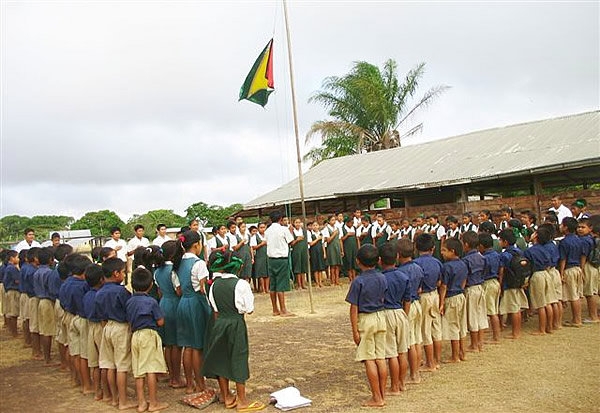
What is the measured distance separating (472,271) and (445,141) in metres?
14.3

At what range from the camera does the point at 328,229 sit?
564 inches

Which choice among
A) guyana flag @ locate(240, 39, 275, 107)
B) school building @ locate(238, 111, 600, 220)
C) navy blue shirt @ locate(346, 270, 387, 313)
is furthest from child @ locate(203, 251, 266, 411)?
school building @ locate(238, 111, 600, 220)

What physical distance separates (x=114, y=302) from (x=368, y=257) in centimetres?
260

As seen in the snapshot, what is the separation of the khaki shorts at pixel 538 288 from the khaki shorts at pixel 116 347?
539 centimetres

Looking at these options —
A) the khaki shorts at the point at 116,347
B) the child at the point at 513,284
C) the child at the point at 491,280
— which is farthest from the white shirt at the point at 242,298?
the child at the point at 513,284

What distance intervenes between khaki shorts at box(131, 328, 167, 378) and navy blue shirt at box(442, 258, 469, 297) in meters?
3.32

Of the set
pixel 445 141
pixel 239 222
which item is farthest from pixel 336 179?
pixel 239 222

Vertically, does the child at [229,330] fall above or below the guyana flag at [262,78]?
below

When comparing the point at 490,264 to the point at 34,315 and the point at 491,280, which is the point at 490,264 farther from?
the point at 34,315

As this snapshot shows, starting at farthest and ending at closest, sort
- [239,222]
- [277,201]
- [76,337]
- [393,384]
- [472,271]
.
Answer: [277,201], [239,222], [472,271], [76,337], [393,384]

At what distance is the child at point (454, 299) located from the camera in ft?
20.9

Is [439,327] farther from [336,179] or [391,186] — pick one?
[336,179]

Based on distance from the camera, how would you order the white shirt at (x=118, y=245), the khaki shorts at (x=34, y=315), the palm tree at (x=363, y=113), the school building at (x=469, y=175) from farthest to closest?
the palm tree at (x=363, y=113) → the school building at (x=469, y=175) → the white shirt at (x=118, y=245) → the khaki shorts at (x=34, y=315)

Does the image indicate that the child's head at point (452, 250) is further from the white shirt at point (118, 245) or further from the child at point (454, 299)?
the white shirt at point (118, 245)
